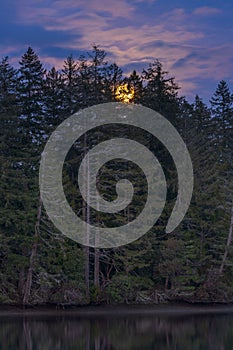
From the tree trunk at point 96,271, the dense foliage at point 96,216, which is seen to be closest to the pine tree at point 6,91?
the dense foliage at point 96,216

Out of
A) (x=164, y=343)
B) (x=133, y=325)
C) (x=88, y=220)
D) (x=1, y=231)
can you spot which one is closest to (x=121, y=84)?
(x=88, y=220)

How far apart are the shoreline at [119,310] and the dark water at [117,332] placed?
1.01 ft

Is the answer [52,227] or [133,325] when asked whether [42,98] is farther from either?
[133,325]

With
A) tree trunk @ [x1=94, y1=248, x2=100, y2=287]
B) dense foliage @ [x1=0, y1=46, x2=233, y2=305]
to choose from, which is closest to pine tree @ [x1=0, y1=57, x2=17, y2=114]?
dense foliage @ [x1=0, y1=46, x2=233, y2=305]

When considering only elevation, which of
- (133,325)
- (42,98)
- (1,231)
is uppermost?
(42,98)

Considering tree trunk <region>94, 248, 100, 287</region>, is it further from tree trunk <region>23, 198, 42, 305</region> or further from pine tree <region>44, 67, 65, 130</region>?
pine tree <region>44, 67, 65, 130</region>

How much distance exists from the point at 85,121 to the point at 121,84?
7150mm

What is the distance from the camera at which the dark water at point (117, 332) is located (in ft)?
85.8

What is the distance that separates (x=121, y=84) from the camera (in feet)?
148

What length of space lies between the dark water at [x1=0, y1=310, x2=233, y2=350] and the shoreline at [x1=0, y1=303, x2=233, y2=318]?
0.31 metres

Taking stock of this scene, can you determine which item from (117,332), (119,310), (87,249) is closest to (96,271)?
(87,249)

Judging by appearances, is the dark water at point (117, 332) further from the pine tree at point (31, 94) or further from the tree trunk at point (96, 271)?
the pine tree at point (31, 94)

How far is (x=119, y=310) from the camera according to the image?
37.4 meters

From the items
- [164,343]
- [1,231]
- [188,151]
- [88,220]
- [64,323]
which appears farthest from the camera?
[188,151]
